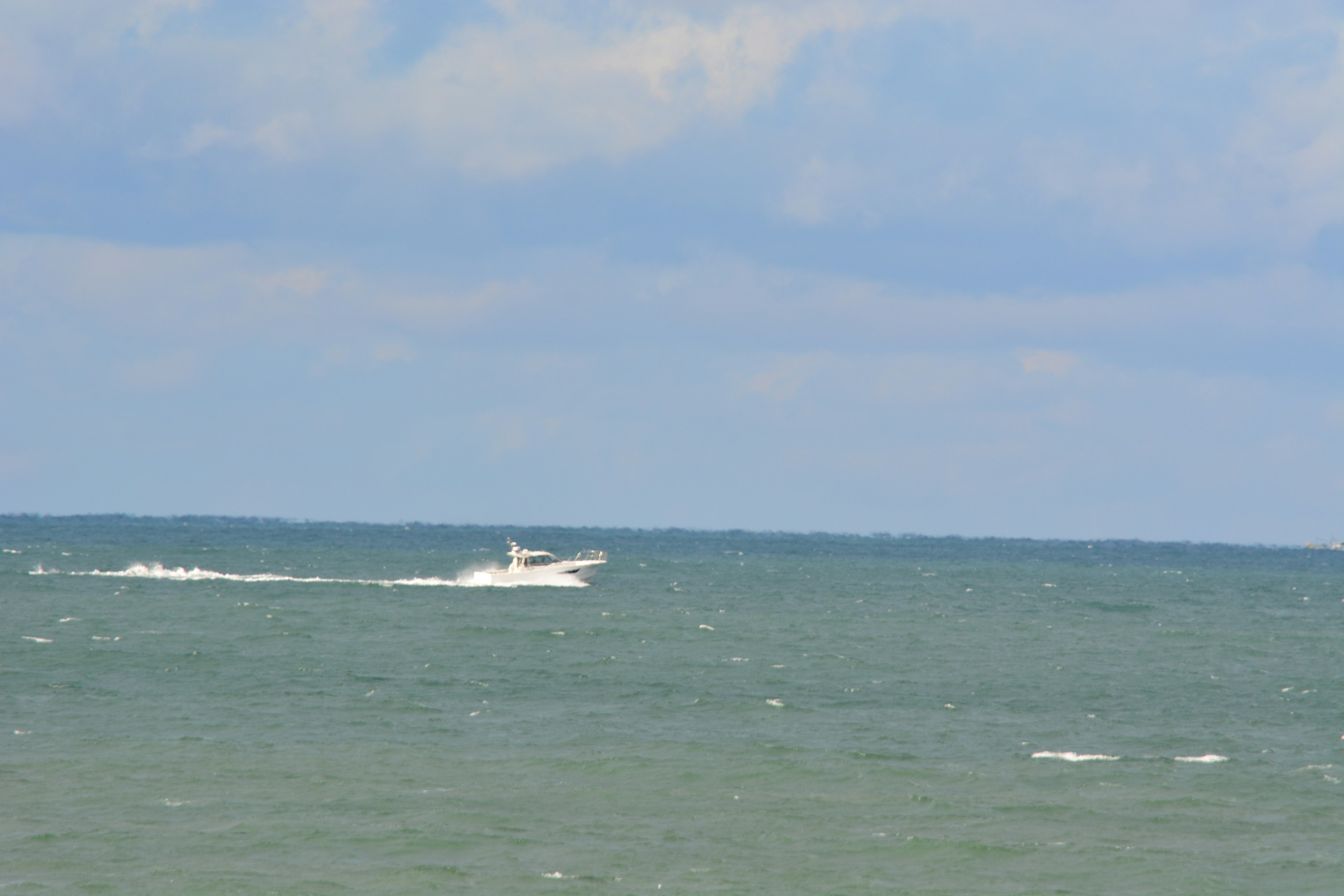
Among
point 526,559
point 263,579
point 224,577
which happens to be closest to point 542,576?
point 526,559

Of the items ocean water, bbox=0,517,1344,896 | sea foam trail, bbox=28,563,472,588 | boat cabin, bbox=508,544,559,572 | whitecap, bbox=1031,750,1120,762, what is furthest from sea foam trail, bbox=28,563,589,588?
whitecap, bbox=1031,750,1120,762

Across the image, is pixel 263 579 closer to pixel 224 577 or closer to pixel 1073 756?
pixel 224 577

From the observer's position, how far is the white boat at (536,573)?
96938mm

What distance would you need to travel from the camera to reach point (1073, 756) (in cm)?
3619

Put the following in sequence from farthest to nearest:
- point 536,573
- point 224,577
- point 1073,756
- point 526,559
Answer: point 224,577 < point 526,559 < point 536,573 < point 1073,756

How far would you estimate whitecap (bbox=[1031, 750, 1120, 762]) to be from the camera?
1406 inches

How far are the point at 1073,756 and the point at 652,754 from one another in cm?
1140

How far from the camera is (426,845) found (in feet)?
86.8

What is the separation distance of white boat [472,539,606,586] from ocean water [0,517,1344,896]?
18306mm

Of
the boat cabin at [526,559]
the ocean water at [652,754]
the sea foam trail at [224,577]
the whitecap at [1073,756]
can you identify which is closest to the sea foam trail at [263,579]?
the sea foam trail at [224,577]

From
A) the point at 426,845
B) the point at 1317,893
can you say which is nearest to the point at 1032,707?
the point at 1317,893

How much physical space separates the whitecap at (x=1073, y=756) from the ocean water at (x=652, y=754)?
175 millimetres

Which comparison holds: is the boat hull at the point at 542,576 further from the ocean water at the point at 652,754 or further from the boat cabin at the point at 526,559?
the ocean water at the point at 652,754

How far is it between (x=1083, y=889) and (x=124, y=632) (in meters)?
49.7
